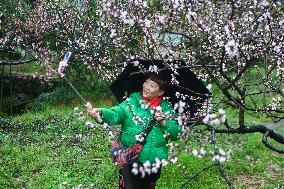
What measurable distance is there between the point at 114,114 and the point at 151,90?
0.45 m

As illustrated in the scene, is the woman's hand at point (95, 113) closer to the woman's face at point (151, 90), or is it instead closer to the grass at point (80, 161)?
the woman's face at point (151, 90)

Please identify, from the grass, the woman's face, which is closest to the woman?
the woman's face

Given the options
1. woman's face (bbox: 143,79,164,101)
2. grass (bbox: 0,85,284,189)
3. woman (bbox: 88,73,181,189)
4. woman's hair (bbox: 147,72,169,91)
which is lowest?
grass (bbox: 0,85,284,189)

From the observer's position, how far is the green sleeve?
4.61 meters

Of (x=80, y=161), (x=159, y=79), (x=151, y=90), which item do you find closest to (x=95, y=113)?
(x=151, y=90)

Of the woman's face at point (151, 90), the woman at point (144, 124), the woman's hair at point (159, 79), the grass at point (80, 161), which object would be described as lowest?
the grass at point (80, 161)

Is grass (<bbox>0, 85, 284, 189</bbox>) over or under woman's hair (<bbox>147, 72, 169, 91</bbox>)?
under

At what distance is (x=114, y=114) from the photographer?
15.4 feet

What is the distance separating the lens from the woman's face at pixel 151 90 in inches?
185

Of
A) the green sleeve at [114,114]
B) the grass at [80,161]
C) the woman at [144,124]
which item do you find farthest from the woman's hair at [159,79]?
the grass at [80,161]

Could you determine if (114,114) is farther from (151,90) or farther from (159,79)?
(159,79)

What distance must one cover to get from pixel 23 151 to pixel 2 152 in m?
0.40

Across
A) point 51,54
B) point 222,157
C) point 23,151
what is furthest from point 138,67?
point 51,54

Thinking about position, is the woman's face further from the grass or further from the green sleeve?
the grass
